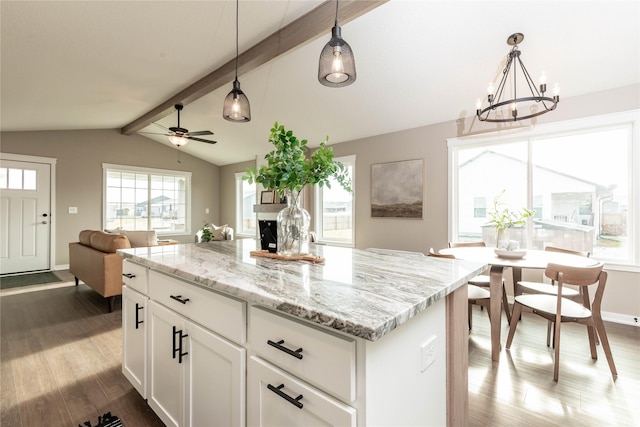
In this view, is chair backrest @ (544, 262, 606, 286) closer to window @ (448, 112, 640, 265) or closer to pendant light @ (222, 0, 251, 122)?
window @ (448, 112, 640, 265)

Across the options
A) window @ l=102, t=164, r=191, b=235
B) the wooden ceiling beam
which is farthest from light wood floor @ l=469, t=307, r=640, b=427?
window @ l=102, t=164, r=191, b=235

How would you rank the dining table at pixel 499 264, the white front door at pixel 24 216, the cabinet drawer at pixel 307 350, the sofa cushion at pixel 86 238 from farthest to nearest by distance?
the white front door at pixel 24 216, the sofa cushion at pixel 86 238, the dining table at pixel 499 264, the cabinet drawer at pixel 307 350

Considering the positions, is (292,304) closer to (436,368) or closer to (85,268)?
(436,368)

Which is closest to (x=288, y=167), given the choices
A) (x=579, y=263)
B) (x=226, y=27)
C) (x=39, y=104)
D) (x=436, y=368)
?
(x=436, y=368)

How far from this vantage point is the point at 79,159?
19.4 feet

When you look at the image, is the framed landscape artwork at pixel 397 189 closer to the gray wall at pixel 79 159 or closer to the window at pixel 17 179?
the gray wall at pixel 79 159

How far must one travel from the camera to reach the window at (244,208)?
297 inches

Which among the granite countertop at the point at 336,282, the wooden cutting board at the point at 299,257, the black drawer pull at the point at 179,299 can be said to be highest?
the wooden cutting board at the point at 299,257

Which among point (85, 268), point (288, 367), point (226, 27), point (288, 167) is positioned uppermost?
point (226, 27)

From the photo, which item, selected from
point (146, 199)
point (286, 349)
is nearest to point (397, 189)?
point (286, 349)

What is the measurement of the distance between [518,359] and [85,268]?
4.83 metres

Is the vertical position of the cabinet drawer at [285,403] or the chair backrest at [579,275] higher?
the chair backrest at [579,275]

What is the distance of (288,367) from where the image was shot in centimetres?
80

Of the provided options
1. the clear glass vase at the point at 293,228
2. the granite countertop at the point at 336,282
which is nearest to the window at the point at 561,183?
the granite countertop at the point at 336,282
